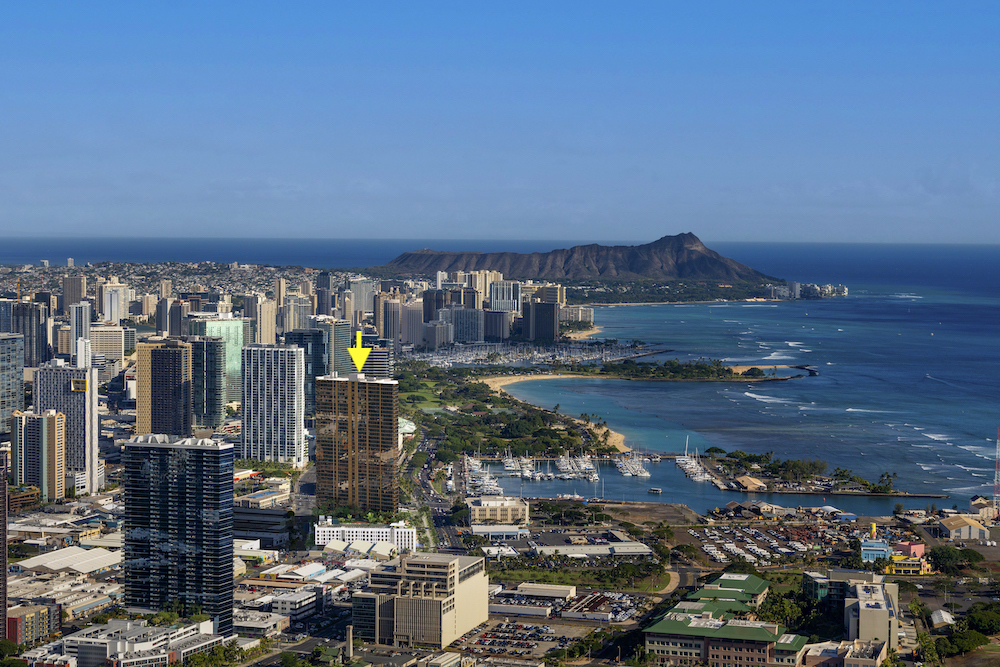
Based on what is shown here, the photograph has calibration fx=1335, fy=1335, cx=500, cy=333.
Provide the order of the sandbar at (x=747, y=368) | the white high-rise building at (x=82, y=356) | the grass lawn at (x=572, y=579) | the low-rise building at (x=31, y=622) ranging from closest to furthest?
1. the low-rise building at (x=31, y=622)
2. the grass lawn at (x=572, y=579)
3. the white high-rise building at (x=82, y=356)
4. the sandbar at (x=747, y=368)

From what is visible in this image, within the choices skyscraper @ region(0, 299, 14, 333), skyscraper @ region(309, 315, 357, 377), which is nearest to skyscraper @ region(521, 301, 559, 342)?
skyscraper @ region(309, 315, 357, 377)

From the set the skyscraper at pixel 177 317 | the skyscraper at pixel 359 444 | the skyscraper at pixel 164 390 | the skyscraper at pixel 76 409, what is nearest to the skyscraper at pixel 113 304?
the skyscraper at pixel 177 317

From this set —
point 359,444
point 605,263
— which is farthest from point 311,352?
point 605,263

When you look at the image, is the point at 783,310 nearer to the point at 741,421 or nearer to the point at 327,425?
the point at 741,421

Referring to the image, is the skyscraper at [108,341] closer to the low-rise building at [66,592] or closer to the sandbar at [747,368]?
the sandbar at [747,368]

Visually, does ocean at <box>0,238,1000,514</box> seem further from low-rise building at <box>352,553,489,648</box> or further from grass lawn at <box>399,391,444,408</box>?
low-rise building at <box>352,553,489,648</box>

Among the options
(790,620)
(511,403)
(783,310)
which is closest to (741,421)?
(511,403)
